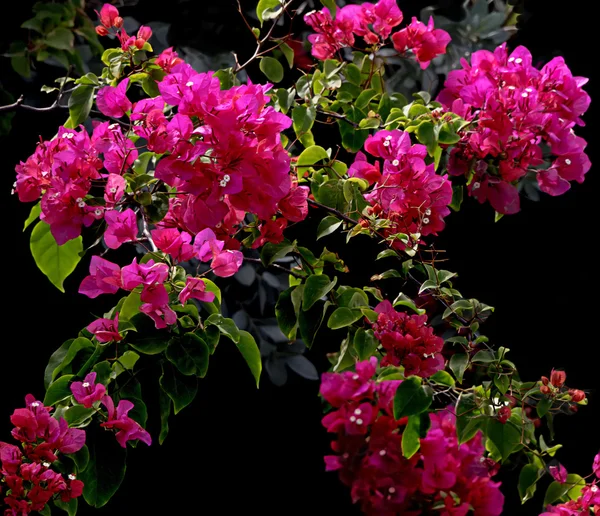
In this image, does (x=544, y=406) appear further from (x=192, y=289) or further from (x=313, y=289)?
(x=192, y=289)

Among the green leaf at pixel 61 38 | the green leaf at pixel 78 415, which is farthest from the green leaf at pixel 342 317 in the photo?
the green leaf at pixel 61 38

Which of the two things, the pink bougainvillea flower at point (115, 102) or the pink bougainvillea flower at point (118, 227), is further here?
the pink bougainvillea flower at point (115, 102)

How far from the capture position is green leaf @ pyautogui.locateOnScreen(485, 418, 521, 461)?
3.52ft

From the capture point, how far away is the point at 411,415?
101 cm

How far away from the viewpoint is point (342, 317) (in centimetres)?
106

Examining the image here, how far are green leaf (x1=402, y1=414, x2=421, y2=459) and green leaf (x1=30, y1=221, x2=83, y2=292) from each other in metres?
0.51

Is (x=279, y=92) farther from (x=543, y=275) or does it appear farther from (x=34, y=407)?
(x=543, y=275)

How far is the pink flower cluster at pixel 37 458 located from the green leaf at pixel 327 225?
0.41 metres

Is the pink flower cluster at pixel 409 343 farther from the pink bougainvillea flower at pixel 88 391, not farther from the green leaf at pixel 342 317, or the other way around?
the pink bougainvillea flower at pixel 88 391

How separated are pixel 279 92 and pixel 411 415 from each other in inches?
22.2

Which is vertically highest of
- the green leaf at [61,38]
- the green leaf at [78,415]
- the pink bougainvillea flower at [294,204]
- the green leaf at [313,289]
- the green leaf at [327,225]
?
the pink bougainvillea flower at [294,204]

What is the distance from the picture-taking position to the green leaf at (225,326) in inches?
38.7

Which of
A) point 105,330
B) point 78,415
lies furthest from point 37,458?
point 105,330

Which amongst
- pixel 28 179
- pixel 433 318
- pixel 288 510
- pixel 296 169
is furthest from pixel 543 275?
pixel 28 179
